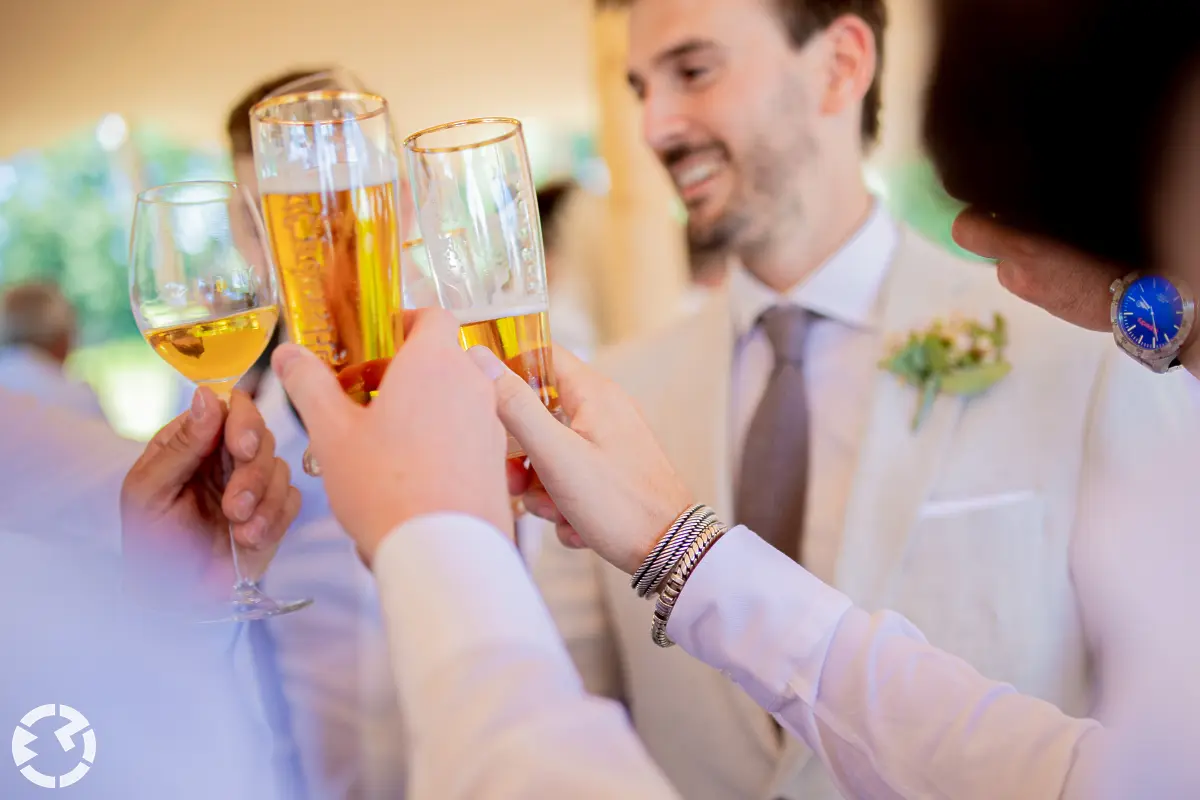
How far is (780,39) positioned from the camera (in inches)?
60.5

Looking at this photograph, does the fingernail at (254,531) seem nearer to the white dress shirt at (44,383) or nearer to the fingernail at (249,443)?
the fingernail at (249,443)

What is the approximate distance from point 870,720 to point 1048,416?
1.99ft

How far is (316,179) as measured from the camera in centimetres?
67

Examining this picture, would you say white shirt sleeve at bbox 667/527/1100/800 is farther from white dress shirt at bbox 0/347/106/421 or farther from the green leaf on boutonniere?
white dress shirt at bbox 0/347/106/421

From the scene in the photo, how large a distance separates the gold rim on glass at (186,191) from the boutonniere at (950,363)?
0.87 metres

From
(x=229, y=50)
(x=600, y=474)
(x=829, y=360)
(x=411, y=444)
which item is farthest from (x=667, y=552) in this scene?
(x=229, y=50)

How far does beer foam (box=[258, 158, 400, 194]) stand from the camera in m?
0.67

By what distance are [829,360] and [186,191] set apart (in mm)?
938

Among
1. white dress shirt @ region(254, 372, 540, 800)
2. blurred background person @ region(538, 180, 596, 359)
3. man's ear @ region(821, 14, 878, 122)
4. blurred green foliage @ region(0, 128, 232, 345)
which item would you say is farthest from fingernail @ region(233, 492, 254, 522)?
blurred green foliage @ region(0, 128, 232, 345)

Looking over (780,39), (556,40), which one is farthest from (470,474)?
(556,40)

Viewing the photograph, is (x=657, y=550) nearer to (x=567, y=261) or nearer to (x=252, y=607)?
(x=252, y=607)

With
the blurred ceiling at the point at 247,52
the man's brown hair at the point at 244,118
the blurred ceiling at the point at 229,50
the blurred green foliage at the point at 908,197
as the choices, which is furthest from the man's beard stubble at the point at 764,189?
the blurred ceiling at the point at 229,50

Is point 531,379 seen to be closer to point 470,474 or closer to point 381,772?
point 470,474

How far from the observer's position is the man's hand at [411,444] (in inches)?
20.4
